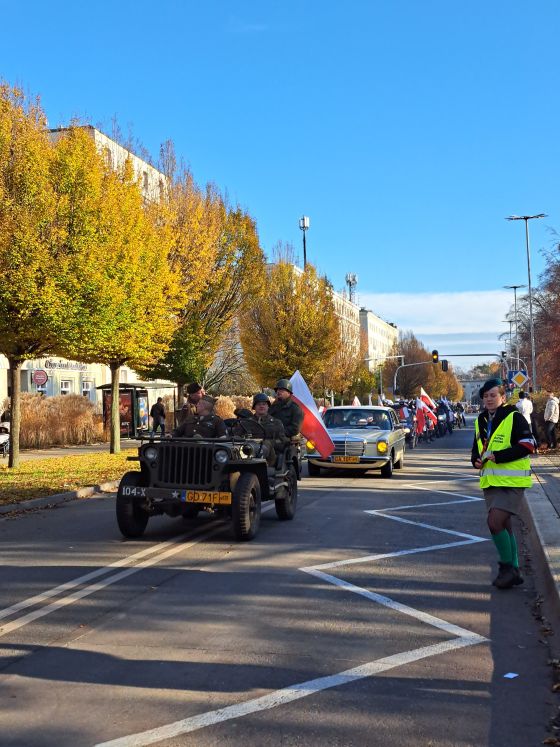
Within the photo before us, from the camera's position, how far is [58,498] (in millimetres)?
13969

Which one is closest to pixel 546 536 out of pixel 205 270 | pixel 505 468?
pixel 505 468

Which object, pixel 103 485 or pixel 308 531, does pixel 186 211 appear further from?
pixel 308 531

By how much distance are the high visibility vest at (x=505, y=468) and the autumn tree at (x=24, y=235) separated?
12.4m

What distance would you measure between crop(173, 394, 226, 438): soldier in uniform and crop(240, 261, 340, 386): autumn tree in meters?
32.0

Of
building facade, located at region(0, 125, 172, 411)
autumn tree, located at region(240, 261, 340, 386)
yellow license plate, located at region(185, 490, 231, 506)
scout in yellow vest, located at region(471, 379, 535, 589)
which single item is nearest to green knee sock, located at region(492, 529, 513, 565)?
scout in yellow vest, located at region(471, 379, 535, 589)

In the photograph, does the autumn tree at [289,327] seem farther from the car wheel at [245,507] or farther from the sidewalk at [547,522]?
the car wheel at [245,507]

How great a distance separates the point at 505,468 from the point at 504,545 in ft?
2.27

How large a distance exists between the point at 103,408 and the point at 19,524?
23.6 meters

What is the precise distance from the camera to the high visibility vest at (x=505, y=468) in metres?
6.91

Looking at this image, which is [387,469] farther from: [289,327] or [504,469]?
[289,327]

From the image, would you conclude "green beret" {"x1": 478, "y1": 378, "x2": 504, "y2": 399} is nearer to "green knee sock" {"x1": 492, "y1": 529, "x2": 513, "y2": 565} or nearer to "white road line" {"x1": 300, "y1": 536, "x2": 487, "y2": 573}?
"green knee sock" {"x1": 492, "y1": 529, "x2": 513, "y2": 565}

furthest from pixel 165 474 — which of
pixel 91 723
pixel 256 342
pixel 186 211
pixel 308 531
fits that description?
pixel 256 342

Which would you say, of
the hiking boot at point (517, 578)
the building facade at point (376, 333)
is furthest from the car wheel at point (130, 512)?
the building facade at point (376, 333)

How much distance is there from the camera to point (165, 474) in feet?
30.6
